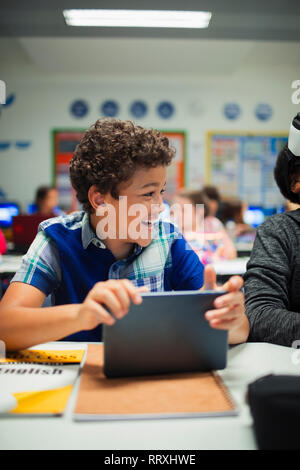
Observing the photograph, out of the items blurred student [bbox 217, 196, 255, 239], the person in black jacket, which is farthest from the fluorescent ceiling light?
the person in black jacket

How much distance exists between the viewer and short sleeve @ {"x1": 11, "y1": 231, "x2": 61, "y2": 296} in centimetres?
102

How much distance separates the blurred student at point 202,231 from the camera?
117 inches

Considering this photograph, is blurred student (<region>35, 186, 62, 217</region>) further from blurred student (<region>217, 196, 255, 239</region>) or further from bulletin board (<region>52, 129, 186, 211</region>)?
blurred student (<region>217, 196, 255, 239</region>)

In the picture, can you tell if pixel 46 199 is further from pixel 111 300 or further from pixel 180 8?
pixel 111 300

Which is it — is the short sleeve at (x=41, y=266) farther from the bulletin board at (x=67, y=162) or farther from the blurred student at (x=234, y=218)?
the bulletin board at (x=67, y=162)

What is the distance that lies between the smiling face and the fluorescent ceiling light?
9.81 ft

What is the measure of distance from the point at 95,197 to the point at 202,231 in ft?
6.84

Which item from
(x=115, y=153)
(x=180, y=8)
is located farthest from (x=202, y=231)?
(x=115, y=153)

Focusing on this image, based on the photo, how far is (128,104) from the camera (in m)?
5.70

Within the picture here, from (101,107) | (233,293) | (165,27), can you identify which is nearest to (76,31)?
(165,27)

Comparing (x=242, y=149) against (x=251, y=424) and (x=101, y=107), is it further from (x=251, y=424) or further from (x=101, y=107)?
(x=251, y=424)

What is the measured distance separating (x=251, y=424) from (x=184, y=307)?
0.70ft

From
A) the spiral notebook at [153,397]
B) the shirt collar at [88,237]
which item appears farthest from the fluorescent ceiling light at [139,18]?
the spiral notebook at [153,397]

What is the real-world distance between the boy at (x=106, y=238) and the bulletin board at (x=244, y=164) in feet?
15.8
